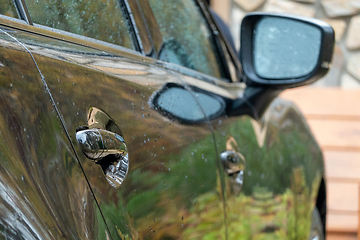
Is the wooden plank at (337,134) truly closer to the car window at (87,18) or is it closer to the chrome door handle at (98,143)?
the car window at (87,18)

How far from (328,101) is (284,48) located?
3.05 metres

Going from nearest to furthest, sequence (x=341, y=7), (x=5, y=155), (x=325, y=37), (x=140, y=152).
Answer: (x=5, y=155) < (x=140, y=152) < (x=325, y=37) < (x=341, y=7)

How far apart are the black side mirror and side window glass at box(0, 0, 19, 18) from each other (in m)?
0.94

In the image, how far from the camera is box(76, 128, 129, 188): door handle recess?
2.11 ft

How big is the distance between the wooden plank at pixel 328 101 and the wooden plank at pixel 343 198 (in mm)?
736

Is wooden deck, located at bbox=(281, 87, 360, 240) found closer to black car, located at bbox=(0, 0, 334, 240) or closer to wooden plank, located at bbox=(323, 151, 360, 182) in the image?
wooden plank, located at bbox=(323, 151, 360, 182)

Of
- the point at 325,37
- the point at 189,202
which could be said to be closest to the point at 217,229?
the point at 189,202

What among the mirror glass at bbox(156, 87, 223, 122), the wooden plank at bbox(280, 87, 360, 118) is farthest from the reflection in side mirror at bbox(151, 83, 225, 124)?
the wooden plank at bbox(280, 87, 360, 118)

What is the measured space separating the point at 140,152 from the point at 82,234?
0.22 metres

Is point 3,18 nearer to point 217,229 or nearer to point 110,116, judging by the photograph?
point 110,116

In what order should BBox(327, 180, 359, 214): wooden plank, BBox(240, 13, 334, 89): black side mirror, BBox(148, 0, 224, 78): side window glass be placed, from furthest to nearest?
1. BBox(327, 180, 359, 214): wooden plank
2. BBox(240, 13, 334, 89): black side mirror
3. BBox(148, 0, 224, 78): side window glass

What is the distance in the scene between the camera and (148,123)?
83cm

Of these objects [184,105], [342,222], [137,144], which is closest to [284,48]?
[184,105]

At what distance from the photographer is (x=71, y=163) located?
62cm
